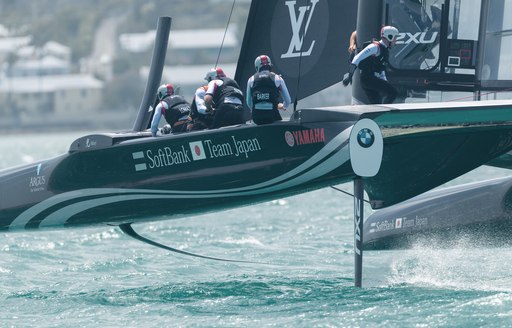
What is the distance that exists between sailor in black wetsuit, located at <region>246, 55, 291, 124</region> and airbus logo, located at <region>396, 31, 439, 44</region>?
1.17 m

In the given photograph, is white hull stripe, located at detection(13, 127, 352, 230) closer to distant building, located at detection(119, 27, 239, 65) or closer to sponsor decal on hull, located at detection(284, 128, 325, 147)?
sponsor decal on hull, located at detection(284, 128, 325, 147)

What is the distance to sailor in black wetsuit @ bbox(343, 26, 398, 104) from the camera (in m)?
8.62

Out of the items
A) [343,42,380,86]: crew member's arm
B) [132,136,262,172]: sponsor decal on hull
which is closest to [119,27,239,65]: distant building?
[132,136,262,172]: sponsor decal on hull

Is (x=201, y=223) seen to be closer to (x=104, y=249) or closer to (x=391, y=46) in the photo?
(x=104, y=249)

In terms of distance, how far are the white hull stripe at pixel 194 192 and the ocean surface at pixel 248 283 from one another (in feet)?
1.66

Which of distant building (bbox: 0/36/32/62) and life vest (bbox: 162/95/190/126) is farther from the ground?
life vest (bbox: 162/95/190/126)

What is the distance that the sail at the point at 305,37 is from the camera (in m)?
9.93

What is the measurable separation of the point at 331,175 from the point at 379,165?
1.18ft

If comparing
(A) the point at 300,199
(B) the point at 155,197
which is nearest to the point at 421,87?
(B) the point at 155,197

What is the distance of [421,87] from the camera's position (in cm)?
924

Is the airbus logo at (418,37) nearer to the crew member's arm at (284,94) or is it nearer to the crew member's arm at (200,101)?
the crew member's arm at (284,94)

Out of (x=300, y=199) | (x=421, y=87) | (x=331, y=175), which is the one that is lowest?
(x=300, y=199)

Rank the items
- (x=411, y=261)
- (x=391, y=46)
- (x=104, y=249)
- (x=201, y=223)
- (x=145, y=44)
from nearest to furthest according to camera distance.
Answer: (x=391, y=46) → (x=411, y=261) → (x=104, y=249) → (x=201, y=223) → (x=145, y=44)

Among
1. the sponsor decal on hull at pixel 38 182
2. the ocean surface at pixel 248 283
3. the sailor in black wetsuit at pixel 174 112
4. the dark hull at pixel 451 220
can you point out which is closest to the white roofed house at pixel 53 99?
the ocean surface at pixel 248 283
